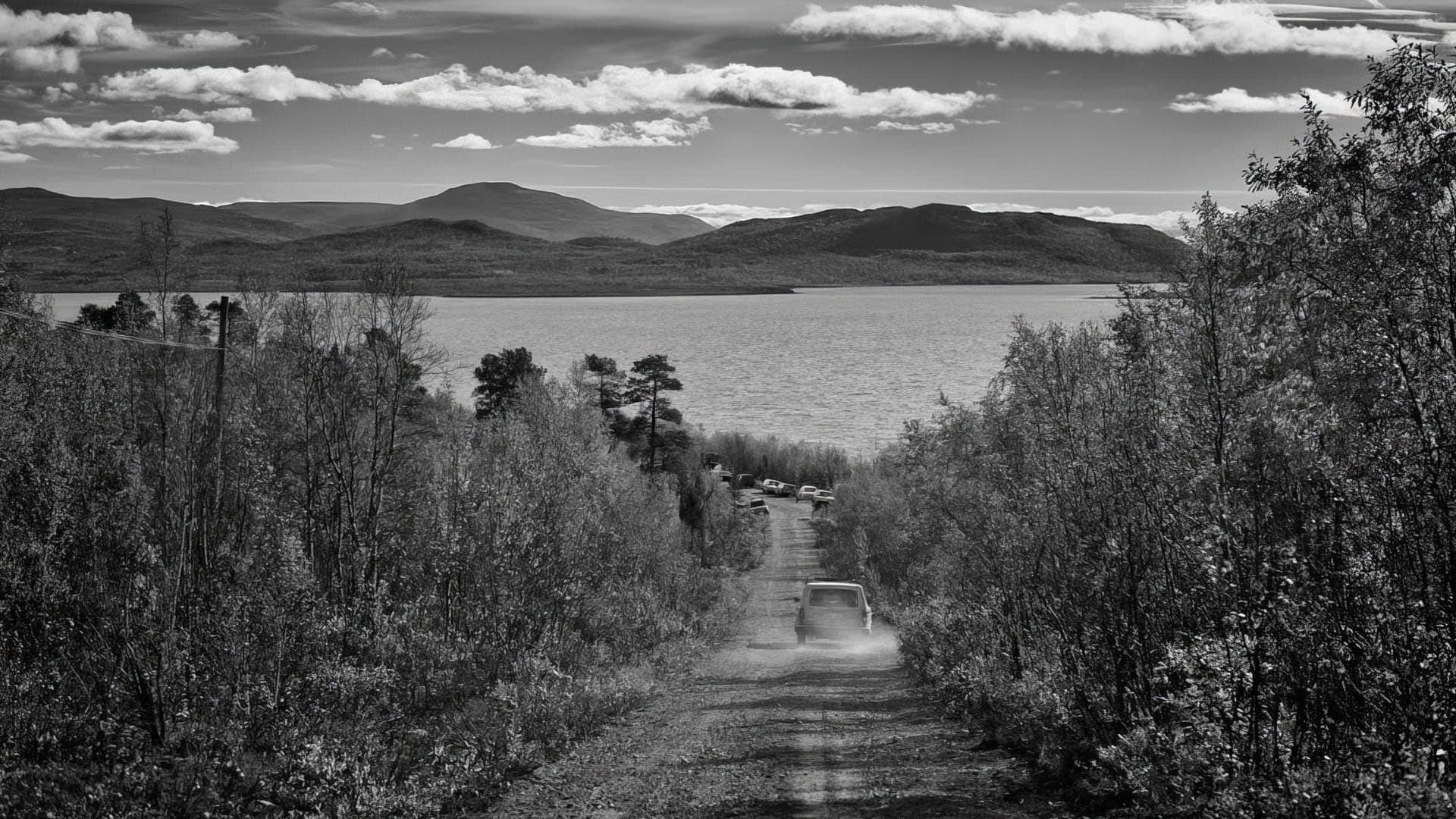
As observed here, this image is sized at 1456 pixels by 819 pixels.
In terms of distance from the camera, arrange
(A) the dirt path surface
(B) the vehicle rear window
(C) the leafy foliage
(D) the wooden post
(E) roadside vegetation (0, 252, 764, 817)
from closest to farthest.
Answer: (A) the dirt path surface → (E) roadside vegetation (0, 252, 764, 817) → (D) the wooden post → (B) the vehicle rear window → (C) the leafy foliage

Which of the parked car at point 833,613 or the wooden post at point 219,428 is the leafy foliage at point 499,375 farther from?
the wooden post at point 219,428

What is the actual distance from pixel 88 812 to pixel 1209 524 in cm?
1003

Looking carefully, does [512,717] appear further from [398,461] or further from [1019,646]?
[398,461]

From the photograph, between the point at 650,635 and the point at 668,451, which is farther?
the point at 668,451

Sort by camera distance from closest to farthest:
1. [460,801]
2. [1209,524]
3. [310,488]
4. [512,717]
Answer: [1209,524], [460,801], [512,717], [310,488]

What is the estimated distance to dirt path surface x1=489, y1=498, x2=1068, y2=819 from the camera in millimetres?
11281

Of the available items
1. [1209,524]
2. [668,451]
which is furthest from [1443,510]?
[668,451]

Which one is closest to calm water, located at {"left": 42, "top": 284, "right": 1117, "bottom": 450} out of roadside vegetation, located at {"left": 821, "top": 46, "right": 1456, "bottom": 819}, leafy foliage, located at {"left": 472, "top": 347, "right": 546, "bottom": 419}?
leafy foliage, located at {"left": 472, "top": 347, "right": 546, "bottom": 419}

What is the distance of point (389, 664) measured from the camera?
16.7 m

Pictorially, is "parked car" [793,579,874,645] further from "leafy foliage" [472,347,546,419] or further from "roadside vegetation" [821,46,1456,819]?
"leafy foliage" [472,347,546,419]

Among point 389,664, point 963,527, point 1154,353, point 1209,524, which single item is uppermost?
point 1154,353

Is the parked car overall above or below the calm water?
below

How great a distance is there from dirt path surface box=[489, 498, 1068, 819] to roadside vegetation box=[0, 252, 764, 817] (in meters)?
0.86

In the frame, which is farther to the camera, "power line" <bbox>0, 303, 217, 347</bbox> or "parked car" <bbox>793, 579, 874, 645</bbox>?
"parked car" <bbox>793, 579, 874, 645</bbox>
